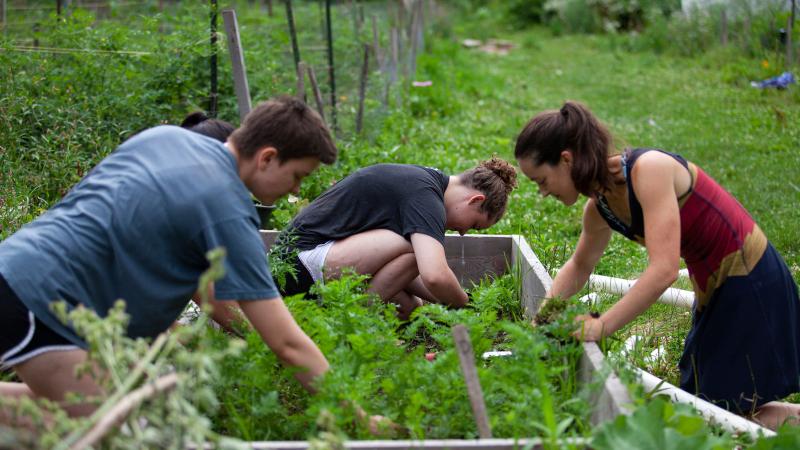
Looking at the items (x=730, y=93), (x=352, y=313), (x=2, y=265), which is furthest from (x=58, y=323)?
(x=730, y=93)

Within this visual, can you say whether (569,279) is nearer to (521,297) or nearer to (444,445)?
(521,297)

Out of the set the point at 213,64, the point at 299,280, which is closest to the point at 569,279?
the point at 299,280

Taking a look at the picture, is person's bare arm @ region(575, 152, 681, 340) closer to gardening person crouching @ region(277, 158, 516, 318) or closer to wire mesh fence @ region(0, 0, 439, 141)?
gardening person crouching @ region(277, 158, 516, 318)

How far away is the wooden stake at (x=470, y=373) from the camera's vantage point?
2.29 m

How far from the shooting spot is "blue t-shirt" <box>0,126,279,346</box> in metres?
2.35

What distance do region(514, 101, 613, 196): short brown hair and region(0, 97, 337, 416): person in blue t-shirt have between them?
36.4 inches

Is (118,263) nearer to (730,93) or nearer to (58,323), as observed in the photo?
(58,323)

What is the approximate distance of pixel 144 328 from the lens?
8.42 ft

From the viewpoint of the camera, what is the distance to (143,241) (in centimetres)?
240

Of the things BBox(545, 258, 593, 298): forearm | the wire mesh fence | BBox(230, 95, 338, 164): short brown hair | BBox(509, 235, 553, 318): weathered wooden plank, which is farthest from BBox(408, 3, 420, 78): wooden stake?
BBox(230, 95, 338, 164): short brown hair

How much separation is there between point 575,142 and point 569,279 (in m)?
0.76

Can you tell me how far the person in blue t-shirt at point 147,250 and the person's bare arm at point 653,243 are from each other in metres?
1.10

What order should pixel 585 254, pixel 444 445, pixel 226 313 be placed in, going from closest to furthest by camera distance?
pixel 444 445 → pixel 226 313 → pixel 585 254

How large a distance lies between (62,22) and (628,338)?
4418mm
